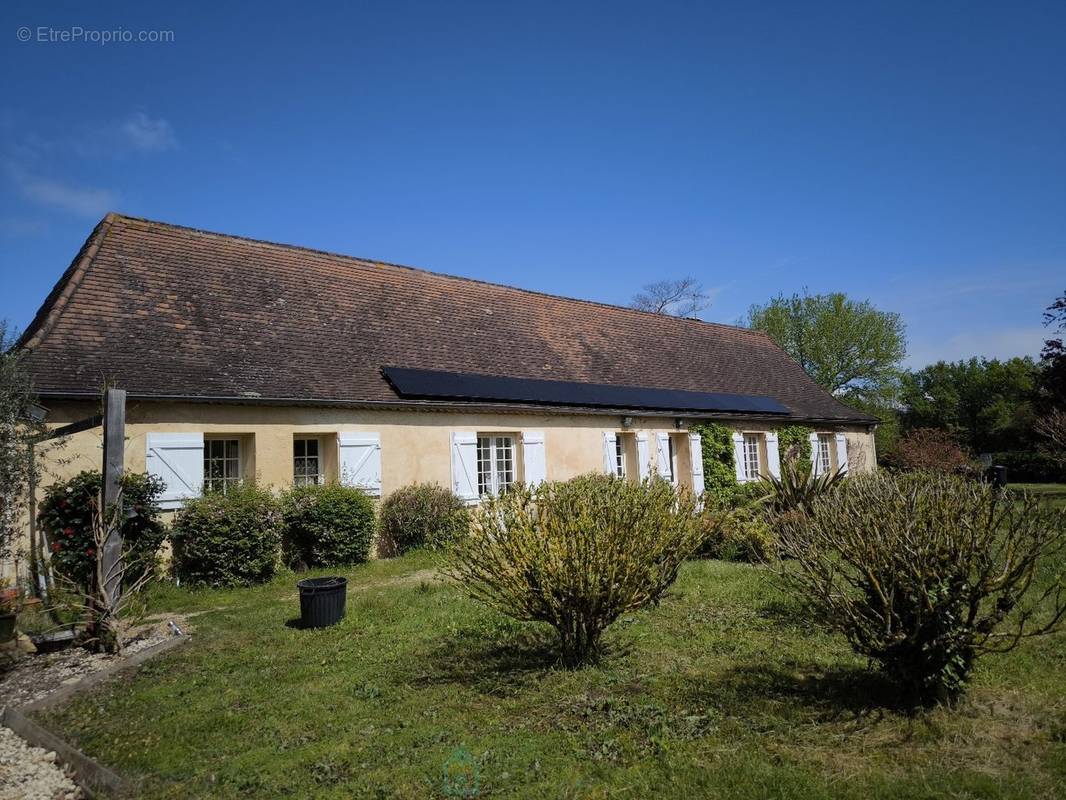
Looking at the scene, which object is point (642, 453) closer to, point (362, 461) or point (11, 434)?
point (362, 461)

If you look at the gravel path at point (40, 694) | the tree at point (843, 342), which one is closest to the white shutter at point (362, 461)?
the gravel path at point (40, 694)

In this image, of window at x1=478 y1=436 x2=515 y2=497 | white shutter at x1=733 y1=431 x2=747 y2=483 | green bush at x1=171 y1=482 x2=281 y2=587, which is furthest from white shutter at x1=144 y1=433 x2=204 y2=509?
white shutter at x1=733 y1=431 x2=747 y2=483

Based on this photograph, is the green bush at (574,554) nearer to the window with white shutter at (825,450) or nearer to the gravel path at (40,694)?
the gravel path at (40,694)

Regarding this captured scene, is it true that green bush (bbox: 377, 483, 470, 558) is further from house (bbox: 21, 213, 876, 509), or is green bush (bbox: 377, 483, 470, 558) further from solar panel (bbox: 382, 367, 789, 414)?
solar panel (bbox: 382, 367, 789, 414)

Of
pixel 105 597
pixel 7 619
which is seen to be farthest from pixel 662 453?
pixel 7 619

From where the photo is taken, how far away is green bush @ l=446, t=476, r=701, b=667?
16.2 feet

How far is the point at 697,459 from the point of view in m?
16.5

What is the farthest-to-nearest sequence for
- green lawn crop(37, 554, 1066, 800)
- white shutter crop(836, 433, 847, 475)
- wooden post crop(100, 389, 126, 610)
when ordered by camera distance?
white shutter crop(836, 433, 847, 475) < wooden post crop(100, 389, 126, 610) < green lawn crop(37, 554, 1066, 800)

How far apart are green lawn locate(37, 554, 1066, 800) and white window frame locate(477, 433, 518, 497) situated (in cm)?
679

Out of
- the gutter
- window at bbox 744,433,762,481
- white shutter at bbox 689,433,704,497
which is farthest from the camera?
window at bbox 744,433,762,481

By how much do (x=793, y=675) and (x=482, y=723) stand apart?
240cm

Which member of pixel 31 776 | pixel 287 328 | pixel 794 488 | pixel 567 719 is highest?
pixel 287 328

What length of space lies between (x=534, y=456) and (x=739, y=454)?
6.56 meters

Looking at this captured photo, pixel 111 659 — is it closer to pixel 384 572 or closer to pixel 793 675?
pixel 384 572
